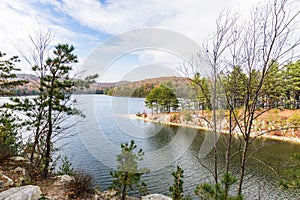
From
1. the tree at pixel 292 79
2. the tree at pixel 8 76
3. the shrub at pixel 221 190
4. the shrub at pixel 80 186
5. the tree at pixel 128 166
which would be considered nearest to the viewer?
the shrub at pixel 221 190

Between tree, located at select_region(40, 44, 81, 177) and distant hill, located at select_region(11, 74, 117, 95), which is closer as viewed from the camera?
tree, located at select_region(40, 44, 81, 177)

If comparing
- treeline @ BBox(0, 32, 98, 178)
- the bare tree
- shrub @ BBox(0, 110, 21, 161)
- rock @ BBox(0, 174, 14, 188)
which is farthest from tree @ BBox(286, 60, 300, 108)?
shrub @ BBox(0, 110, 21, 161)

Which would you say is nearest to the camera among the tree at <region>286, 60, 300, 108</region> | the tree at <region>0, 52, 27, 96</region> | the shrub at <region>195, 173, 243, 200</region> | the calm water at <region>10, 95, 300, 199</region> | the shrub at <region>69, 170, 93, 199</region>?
the shrub at <region>195, 173, 243, 200</region>

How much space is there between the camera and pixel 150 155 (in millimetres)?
8445

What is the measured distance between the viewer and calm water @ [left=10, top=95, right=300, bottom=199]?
5.58 m

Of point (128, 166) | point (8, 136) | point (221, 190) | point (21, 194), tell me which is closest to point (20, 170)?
point (8, 136)

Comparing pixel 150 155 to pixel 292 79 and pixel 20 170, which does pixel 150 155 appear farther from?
pixel 292 79

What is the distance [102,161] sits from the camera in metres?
7.16

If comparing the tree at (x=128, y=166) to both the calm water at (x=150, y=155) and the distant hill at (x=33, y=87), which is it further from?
the calm water at (x=150, y=155)

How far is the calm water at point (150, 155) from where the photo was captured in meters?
5.58

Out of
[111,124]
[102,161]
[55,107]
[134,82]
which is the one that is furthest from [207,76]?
[111,124]

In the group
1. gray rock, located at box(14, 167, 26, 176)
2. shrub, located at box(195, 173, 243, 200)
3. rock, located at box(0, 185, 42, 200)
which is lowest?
gray rock, located at box(14, 167, 26, 176)

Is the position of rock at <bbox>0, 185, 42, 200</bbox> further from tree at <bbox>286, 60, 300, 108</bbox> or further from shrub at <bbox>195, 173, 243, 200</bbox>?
tree at <bbox>286, 60, 300, 108</bbox>

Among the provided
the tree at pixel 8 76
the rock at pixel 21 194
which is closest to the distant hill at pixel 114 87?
the tree at pixel 8 76
